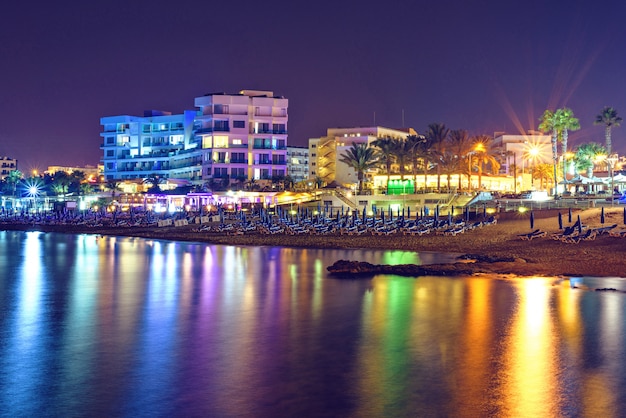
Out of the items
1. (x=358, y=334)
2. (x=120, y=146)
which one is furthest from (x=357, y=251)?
(x=120, y=146)

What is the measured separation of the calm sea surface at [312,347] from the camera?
13.6 metres

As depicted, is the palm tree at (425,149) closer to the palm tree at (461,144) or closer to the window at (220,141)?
the palm tree at (461,144)

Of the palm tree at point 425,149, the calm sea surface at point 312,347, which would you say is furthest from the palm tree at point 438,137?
the calm sea surface at point 312,347

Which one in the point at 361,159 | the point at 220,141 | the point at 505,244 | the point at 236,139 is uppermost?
the point at 236,139

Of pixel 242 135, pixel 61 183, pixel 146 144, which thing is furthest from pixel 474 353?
pixel 61 183

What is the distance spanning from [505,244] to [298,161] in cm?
10191

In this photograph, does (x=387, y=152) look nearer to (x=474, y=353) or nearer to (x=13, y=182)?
(x=474, y=353)

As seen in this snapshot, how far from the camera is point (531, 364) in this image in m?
16.2

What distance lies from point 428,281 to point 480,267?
4305 millimetres

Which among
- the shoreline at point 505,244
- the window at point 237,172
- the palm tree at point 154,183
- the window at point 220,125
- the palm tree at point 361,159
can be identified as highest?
the window at point 220,125

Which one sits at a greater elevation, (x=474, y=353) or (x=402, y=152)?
(x=402, y=152)

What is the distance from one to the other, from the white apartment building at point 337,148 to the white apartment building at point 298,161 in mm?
3221

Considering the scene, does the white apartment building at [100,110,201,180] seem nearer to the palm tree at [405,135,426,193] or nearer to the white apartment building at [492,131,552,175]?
the palm tree at [405,135,426,193]

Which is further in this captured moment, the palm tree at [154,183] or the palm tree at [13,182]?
the palm tree at [13,182]
